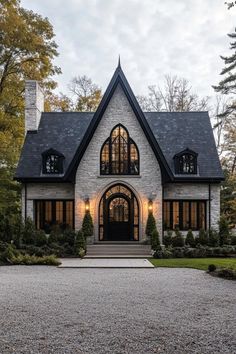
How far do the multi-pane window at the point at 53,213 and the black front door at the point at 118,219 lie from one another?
2.27m

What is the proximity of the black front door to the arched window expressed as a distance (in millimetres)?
1601

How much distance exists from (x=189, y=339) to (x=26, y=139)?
67.7 ft

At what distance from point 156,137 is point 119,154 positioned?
3403 millimetres

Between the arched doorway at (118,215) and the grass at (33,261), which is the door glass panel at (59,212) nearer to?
the arched doorway at (118,215)

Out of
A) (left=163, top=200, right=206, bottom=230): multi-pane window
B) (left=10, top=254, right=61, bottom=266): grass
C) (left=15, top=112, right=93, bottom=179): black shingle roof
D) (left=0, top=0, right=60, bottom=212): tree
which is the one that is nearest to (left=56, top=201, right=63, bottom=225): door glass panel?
(left=15, top=112, right=93, bottom=179): black shingle roof

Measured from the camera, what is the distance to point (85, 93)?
40.8m

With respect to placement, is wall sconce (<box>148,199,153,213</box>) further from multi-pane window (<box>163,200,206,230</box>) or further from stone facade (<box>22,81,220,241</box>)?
multi-pane window (<box>163,200,206,230</box>)

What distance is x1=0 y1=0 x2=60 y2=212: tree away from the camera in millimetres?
24172

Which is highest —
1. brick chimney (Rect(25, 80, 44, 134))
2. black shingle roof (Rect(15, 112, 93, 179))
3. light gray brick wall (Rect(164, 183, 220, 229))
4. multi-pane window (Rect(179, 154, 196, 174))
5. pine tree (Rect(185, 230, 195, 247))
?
brick chimney (Rect(25, 80, 44, 134))

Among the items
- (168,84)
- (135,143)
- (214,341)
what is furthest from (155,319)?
(168,84)

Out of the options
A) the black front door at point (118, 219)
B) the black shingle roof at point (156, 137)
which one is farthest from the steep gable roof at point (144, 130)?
the black front door at point (118, 219)

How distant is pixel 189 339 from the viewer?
664cm

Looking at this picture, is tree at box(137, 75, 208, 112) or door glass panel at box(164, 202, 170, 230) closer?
door glass panel at box(164, 202, 170, 230)

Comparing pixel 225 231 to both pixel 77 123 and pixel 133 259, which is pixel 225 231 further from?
pixel 77 123
